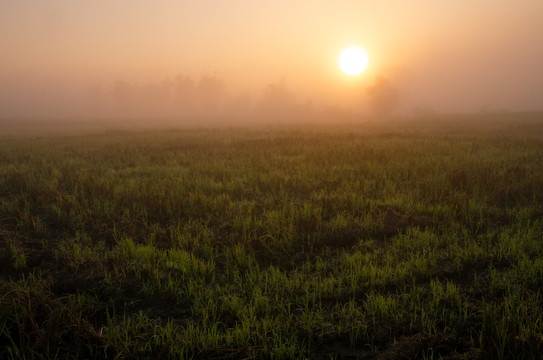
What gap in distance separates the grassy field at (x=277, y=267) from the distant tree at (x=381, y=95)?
187 feet

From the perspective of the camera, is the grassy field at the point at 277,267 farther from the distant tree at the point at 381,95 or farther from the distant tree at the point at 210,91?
the distant tree at the point at 210,91

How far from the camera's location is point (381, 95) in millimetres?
61750

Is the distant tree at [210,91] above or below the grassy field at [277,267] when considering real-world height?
above

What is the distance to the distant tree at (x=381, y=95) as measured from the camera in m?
61.1

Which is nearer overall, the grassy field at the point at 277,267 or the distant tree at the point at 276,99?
the grassy field at the point at 277,267

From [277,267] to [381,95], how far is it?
2544 inches

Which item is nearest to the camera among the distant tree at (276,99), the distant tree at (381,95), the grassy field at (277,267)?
the grassy field at (277,267)

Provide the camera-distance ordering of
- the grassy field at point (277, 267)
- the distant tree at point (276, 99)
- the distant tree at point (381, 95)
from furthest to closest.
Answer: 1. the distant tree at point (276, 99)
2. the distant tree at point (381, 95)
3. the grassy field at point (277, 267)

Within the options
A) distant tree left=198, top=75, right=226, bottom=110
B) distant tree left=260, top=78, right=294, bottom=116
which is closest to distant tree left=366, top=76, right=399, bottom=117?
distant tree left=260, top=78, right=294, bottom=116

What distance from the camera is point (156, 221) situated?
254 inches

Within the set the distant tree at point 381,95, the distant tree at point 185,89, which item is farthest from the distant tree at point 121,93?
the distant tree at point 381,95

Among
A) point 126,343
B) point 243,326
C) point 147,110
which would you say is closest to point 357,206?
point 243,326

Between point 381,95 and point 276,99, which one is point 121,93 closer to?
point 276,99

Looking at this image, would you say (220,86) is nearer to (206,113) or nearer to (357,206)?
(206,113)
